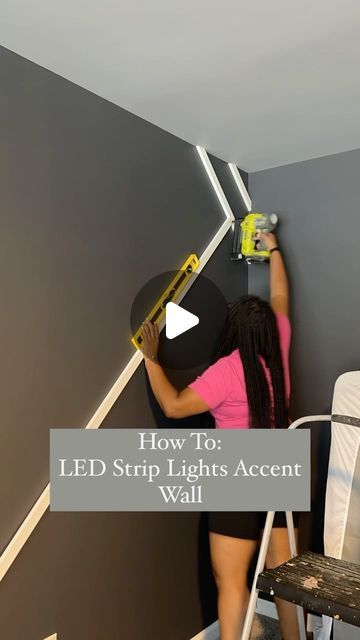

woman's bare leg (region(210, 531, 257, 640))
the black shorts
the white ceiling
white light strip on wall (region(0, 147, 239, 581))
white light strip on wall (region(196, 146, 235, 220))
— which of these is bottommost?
woman's bare leg (region(210, 531, 257, 640))

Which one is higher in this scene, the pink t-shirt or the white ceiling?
the white ceiling

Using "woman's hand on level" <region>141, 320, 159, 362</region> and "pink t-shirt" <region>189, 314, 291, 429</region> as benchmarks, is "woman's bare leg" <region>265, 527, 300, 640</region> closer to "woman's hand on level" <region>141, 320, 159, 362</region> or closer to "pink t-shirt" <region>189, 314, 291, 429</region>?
"pink t-shirt" <region>189, 314, 291, 429</region>

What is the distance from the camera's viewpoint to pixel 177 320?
7.29 ft

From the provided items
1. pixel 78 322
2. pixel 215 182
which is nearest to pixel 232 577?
pixel 78 322

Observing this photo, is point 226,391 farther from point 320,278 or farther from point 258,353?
point 320,278

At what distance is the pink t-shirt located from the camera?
192 cm

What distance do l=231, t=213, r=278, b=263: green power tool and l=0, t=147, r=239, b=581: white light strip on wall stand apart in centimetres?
7

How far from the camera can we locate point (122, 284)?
196cm

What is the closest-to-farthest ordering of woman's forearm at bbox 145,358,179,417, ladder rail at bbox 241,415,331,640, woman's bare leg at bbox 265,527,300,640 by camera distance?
ladder rail at bbox 241,415,331,640 → woman's forearm at bbox 145,358,179,417 → woman's bare leg at bbox 265,527,300,640

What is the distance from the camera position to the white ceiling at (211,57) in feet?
4.60

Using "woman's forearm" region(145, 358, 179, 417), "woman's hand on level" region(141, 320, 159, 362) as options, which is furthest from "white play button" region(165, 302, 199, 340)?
"woman's forearm" region(145, 358, 179, 417)

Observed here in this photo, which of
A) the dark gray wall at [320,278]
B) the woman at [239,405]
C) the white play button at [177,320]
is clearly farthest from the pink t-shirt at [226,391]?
the dark gray wall at [320,278]

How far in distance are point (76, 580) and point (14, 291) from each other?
98 centimetres

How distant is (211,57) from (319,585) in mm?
1598
